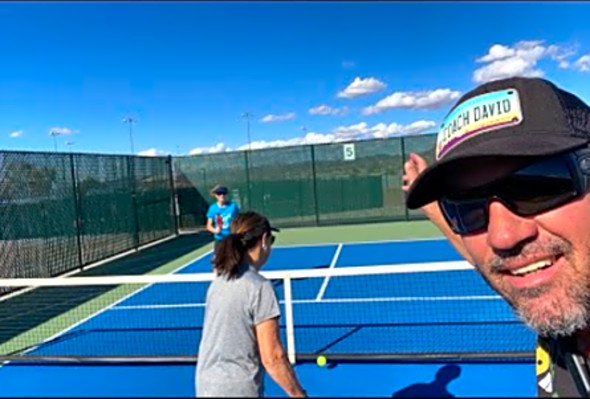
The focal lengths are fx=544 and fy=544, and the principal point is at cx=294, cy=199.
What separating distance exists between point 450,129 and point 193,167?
67.9 ft

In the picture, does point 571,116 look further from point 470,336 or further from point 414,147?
point 414,147

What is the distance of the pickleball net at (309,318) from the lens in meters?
5.27

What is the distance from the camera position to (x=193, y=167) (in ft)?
70.5

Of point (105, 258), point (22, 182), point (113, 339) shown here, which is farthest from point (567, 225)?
point (105, 258)

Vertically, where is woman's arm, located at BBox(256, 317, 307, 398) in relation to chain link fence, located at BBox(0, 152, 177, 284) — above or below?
below

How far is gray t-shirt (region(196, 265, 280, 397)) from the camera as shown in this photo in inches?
116

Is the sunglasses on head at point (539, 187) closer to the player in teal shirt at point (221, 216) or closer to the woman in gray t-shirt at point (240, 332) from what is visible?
the woman in gray t-shirt at point (240, 332)

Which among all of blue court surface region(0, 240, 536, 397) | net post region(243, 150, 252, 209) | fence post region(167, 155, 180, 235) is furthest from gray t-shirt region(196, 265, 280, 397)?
net post region(243, 150, 252, 209)

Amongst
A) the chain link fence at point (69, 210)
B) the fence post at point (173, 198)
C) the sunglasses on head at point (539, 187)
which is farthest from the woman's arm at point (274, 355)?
the fence post at point (173, 198)

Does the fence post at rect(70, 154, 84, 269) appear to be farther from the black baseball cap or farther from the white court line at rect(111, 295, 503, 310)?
the black baseball cap

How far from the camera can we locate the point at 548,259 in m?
1.27

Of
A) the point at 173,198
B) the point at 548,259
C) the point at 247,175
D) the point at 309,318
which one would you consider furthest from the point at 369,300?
the point at 247,175

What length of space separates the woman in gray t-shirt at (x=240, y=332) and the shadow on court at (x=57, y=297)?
482 centimetres

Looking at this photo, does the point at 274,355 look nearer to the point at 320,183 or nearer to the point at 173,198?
the point at 320,183
